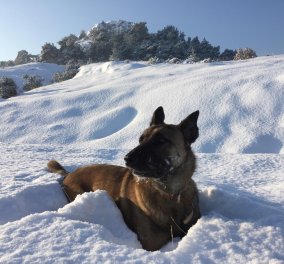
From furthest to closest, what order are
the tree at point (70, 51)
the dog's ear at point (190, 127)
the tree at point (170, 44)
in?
1. the tree at point (70, 51)
2. the tree at point (170, 44)
3. the dog's ear at point (190, 127)

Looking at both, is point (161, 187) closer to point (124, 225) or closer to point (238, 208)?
point (124, 225)

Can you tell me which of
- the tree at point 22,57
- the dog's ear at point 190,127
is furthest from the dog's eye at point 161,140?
the tree at point 22,57

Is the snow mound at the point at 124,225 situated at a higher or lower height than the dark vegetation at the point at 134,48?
lower

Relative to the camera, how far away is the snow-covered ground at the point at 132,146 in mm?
2383

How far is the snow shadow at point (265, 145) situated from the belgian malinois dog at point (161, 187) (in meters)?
3.90

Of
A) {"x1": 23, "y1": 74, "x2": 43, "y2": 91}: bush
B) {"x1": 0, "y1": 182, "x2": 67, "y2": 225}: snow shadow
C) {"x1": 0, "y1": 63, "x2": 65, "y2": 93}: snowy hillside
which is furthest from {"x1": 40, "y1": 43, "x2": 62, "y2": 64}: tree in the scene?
{"x1": 0, "y1": 182, "x2": 67, "y2": 225}: snow shadow

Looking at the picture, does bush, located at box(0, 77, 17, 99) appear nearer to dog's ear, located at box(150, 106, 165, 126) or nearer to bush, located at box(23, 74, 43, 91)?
bush, located at box(23, 74, 43, 91)

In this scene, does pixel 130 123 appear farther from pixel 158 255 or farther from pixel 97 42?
pixel 97 42

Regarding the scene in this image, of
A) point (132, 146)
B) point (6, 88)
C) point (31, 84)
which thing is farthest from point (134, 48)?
point (132, 146)

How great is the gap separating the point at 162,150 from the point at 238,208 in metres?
0.81

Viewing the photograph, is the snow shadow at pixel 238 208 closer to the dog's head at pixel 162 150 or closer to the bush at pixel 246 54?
the dog's head at pixel 162 150

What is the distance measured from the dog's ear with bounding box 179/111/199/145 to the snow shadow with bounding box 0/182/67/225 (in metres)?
1.50

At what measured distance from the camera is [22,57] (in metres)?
47.6

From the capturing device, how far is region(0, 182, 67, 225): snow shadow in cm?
352
